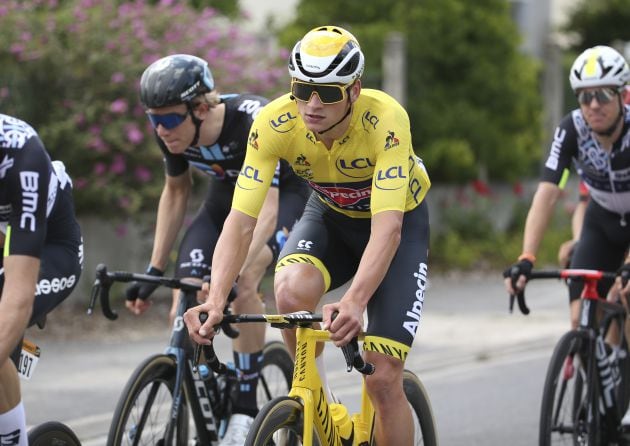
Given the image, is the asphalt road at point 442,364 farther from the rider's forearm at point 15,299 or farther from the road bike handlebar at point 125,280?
→ the rider's forearm at point 15,299

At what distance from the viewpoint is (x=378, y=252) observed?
493cm

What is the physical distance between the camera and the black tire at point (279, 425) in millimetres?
4641

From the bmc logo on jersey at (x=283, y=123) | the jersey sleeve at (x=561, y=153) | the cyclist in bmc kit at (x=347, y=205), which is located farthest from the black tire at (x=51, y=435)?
the jersey sleeve at (x=561, y=153)

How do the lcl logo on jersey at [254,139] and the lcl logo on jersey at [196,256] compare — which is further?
the lcl logo on jersey at [196,256]

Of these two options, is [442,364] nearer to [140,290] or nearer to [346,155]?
[140,290]

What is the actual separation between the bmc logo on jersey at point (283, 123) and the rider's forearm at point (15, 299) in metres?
1.22

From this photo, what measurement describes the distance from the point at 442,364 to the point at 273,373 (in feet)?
12.8

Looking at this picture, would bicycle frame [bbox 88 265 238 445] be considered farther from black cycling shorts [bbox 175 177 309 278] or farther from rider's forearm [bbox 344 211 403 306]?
rider's forearm [bbox 344 211 403 306]

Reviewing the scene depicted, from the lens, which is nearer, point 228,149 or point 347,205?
point 347,205

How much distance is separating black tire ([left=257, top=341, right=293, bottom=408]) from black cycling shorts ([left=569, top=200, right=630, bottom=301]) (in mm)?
1622

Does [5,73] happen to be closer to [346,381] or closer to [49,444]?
[346,381]

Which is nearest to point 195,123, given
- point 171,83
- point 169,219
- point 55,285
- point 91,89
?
point 171,83

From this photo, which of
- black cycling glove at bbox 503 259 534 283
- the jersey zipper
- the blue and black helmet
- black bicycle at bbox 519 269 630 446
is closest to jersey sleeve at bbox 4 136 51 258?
the blue and black helmet

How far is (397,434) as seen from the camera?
5.33 metres
